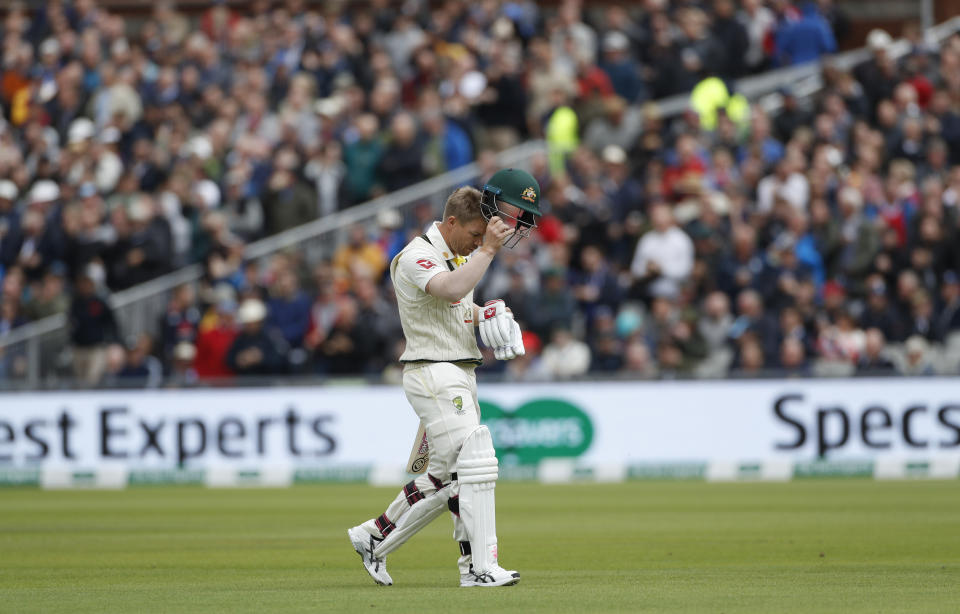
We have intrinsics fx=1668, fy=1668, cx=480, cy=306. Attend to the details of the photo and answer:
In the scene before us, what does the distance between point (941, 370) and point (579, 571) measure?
12.3 metres

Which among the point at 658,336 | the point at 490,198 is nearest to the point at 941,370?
the point at 658,336

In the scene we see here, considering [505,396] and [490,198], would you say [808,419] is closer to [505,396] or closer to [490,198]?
[505,396]

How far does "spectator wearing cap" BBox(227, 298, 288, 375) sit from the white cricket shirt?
13.5m

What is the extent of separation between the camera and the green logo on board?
22734 mm

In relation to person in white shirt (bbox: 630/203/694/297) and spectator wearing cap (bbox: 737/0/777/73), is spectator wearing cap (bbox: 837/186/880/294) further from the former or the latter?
spectator wearing cap (bbox: 737/0/777/73)

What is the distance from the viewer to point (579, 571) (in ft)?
36.6

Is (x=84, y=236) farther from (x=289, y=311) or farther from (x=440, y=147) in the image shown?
(x=440, y=147)

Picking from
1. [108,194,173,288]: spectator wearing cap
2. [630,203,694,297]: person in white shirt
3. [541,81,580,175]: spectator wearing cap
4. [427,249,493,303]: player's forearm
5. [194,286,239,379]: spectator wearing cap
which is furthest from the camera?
[541,81,580,175]: spectator wearing cap

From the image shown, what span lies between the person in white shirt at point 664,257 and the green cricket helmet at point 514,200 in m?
13.4

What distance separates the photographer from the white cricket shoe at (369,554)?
33.9 feet

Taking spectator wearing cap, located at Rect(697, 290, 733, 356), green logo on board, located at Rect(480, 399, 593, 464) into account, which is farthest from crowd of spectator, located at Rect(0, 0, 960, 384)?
green logo on board, located at Rect(480, 399, 593, 464)

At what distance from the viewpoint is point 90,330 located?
952 inches

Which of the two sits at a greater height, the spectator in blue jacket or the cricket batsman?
the spectator in blue jacket

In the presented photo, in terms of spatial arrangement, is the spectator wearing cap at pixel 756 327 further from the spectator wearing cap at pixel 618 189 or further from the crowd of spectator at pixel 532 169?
the spectator wearing cap at pixel 618 189
